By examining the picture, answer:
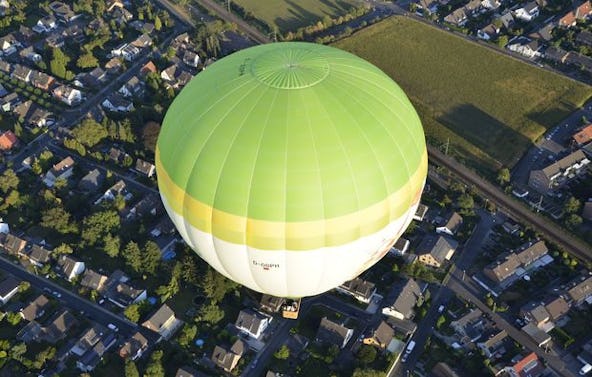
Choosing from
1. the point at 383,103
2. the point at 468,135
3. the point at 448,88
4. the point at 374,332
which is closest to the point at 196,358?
the point at 374,332

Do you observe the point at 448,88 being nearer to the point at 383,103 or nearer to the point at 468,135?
the point at 468,135

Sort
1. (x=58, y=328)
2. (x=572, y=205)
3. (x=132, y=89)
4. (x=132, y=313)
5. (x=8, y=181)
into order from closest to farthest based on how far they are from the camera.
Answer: (x=58, y=328) → (x=132, y=313) → (x=572, y=205) → (x=8, y=181) → (x=132, y=89)

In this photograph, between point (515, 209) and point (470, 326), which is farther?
point (515, 209)

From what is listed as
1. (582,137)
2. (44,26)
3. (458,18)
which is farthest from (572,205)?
(44,26)

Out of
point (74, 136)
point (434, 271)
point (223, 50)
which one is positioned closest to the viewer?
point (434, 271)

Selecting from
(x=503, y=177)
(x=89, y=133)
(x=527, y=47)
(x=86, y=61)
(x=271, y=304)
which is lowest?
(x=271, y=304)

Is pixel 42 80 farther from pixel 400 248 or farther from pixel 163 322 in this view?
pixel 400 248

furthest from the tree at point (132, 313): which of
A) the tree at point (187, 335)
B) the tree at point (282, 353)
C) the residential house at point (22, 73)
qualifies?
the residential house at point (22, 73)
